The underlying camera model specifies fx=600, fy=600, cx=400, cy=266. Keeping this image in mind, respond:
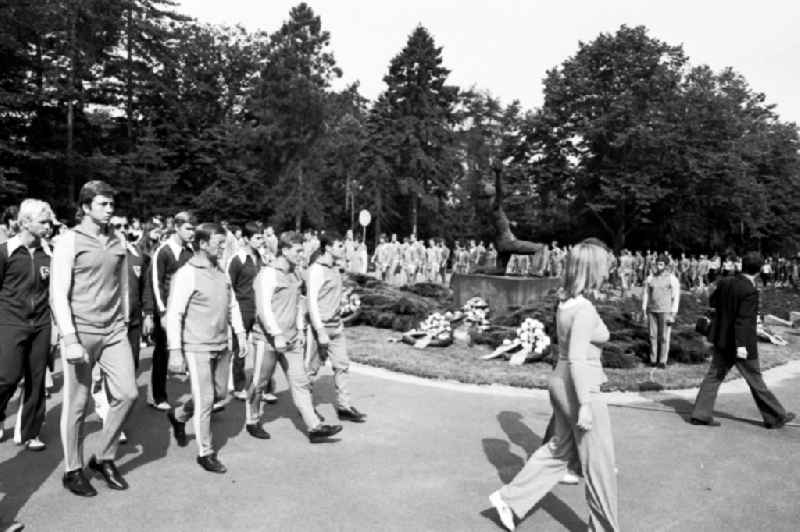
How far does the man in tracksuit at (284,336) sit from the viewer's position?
557cm

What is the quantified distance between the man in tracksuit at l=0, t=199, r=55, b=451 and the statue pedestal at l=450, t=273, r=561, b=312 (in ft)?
31.6

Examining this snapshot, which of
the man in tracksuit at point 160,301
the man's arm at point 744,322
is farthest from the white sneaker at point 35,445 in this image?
the man's arm at point 744,322

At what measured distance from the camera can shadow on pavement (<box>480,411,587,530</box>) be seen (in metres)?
4.10

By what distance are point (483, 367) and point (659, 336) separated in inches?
118

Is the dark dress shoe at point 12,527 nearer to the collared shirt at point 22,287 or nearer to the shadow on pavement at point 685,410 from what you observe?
the collared shirt at point 22,287

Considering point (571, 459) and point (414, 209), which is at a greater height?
point (414, 209)

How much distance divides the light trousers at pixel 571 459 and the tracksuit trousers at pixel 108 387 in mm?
2779

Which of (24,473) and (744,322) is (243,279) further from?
(744,322)

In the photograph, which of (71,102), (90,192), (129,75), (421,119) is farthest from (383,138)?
(90,192)

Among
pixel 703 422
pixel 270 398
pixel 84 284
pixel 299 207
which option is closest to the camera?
pixel 84 284

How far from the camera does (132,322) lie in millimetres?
6023

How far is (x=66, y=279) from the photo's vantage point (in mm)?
4215

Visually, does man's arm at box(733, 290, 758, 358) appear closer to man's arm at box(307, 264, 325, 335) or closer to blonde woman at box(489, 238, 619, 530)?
blonde woman at box(489, 238, 619, 530)

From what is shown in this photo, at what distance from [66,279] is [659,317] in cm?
868
